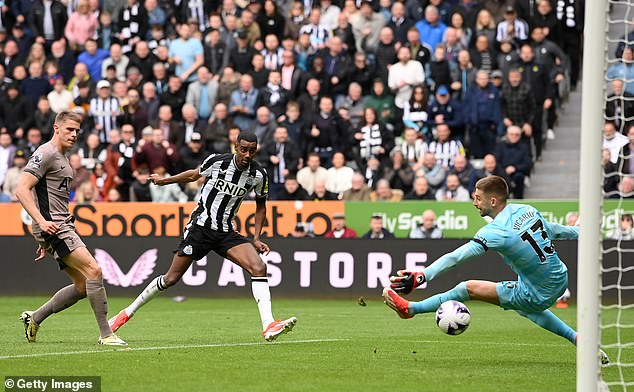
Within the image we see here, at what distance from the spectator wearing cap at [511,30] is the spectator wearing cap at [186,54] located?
20.6 feet

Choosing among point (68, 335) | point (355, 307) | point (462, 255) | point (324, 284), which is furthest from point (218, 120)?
point (462, 255)

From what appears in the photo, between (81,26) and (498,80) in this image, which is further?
(81,26)

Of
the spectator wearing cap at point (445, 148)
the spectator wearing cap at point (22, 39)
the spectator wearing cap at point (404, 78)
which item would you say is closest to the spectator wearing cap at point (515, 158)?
the spectator wearing cap at point (445, 148)

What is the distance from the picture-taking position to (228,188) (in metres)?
12.6

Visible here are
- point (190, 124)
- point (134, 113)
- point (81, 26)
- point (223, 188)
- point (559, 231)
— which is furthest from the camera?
point (81, 26)

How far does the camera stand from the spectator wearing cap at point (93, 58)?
25.1m

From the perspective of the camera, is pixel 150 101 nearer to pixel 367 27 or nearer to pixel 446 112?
pixel 367 27

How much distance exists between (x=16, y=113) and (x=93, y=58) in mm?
2101

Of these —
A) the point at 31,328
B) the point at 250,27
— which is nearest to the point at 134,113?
the point at 250,27

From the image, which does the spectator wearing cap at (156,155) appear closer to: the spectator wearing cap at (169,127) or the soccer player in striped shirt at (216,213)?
the spectator wearing cap at (169,127)

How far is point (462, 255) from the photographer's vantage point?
31.7 feet

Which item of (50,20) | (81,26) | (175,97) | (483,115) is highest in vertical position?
(50,20)

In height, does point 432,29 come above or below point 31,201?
above

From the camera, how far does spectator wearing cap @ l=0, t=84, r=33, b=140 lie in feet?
79.9
